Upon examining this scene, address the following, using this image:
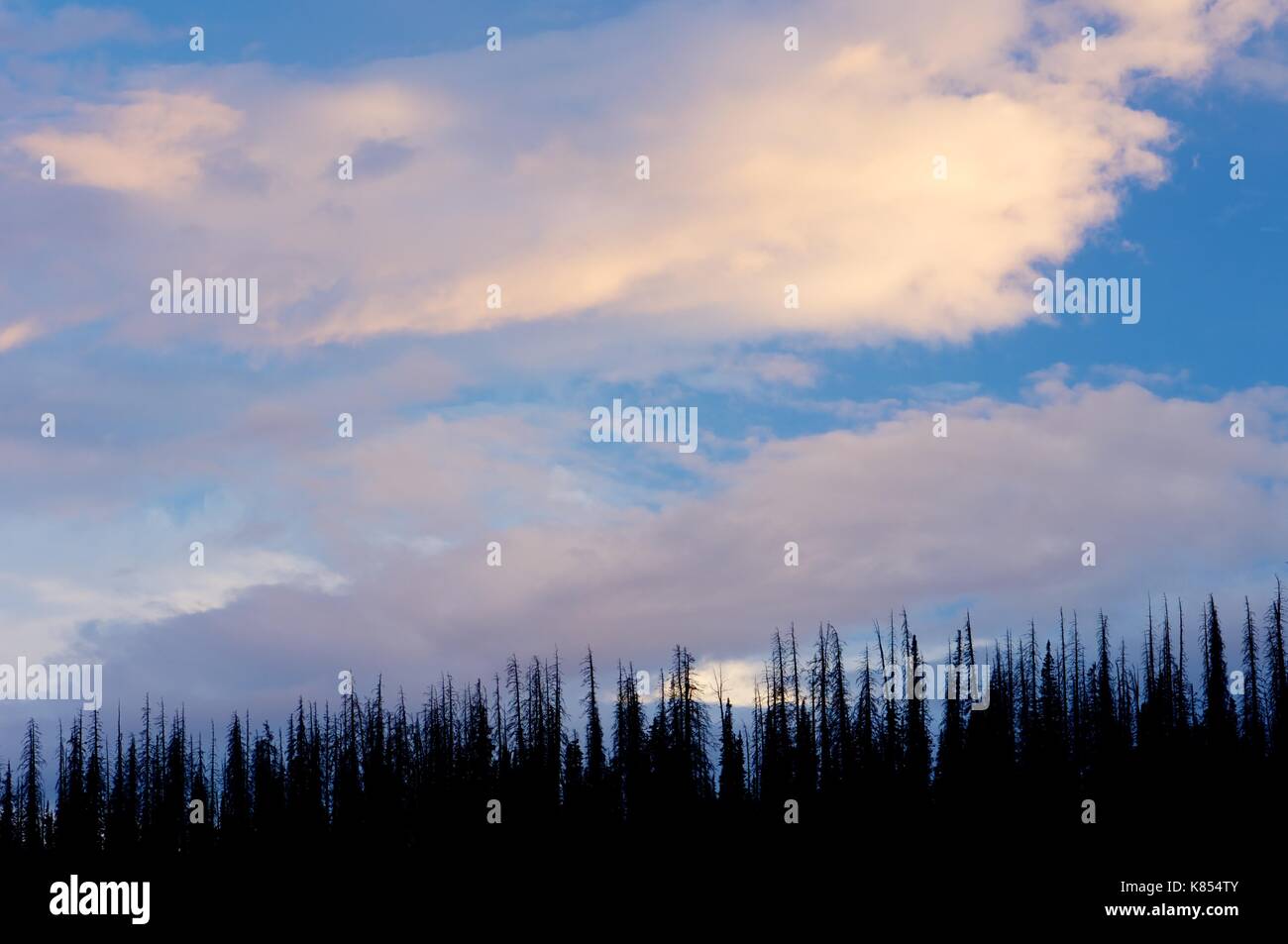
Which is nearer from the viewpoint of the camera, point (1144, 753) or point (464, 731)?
point (1144, 753)

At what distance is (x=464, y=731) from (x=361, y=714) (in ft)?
39.0

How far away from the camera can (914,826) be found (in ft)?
305
